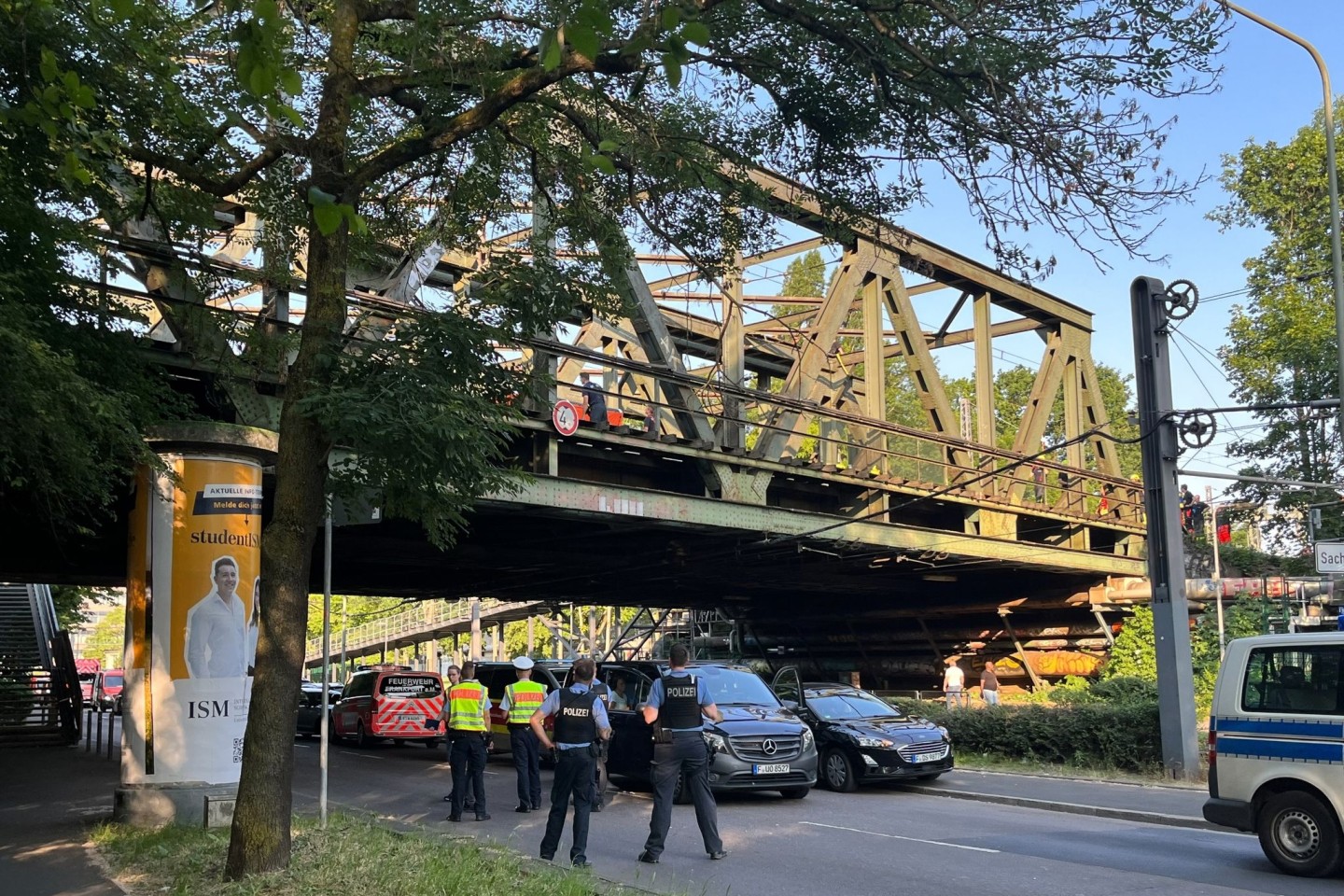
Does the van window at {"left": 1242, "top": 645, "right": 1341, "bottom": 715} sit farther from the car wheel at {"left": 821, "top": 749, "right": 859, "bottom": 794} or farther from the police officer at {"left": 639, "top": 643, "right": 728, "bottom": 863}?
the car wheel at {"left": 821, "top": 749, "right": 859, "bottom": 794}

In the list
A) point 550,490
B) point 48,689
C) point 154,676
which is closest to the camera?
point 154,676

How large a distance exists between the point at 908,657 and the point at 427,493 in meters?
30.0

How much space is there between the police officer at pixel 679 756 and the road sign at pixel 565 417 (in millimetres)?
8320

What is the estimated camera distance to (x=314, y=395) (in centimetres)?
890

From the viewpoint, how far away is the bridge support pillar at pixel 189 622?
42.2 ft

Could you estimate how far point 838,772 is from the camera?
17656 millimetres

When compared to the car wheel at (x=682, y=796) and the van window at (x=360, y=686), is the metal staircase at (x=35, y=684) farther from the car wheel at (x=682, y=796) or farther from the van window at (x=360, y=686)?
the car wheel at (x=682, y=796)

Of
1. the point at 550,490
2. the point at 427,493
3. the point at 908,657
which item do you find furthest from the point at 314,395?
the point at 908,657

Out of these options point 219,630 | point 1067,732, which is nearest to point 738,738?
point 219,630

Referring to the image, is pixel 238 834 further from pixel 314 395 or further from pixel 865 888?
pixel 865 888

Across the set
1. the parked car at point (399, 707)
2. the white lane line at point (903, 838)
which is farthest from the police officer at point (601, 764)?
the parked car at point (399, 707)

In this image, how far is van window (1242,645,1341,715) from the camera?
1020cm

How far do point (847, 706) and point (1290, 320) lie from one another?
31819mm

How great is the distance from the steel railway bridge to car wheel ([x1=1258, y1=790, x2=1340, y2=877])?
6304 millimetres
